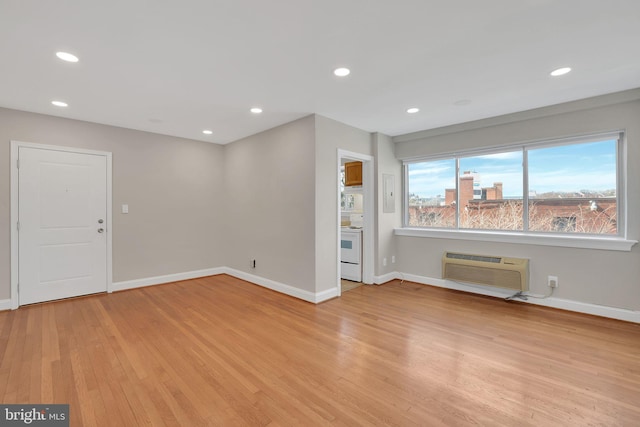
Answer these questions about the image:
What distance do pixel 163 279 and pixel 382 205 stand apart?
3.79 meters

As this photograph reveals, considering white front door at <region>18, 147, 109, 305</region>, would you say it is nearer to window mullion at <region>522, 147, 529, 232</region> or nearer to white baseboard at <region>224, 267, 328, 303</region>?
white baseboard at <region>224, 267, 328, 303</region>

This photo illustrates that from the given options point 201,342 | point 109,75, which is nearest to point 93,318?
point 201,342

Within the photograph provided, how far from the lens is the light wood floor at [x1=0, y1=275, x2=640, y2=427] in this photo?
179 centimetres

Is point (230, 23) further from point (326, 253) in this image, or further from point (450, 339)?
point (450, 339)

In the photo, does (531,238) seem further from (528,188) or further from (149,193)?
(149,193)

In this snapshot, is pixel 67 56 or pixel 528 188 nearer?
pixel 67 56

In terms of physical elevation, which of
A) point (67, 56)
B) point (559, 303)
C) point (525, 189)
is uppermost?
point (67, 56)

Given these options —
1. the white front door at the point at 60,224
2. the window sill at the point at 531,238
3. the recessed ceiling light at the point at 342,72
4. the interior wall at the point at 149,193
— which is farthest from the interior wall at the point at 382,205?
the white front door at the point at 60,224

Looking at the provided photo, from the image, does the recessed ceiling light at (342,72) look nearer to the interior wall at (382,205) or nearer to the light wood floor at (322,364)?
the interior wall at (382,205)

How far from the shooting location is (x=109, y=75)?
8.79 feet

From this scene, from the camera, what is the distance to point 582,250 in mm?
3396

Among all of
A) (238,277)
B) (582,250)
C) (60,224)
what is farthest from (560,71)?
(60,224)

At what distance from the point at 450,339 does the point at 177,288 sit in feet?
12.7

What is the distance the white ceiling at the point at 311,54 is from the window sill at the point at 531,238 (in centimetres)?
162
